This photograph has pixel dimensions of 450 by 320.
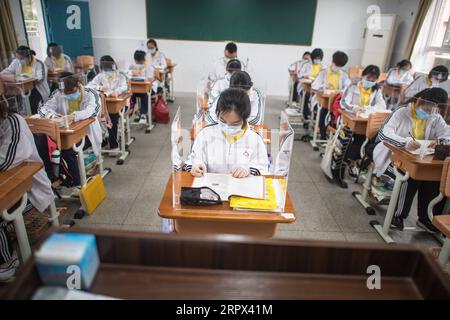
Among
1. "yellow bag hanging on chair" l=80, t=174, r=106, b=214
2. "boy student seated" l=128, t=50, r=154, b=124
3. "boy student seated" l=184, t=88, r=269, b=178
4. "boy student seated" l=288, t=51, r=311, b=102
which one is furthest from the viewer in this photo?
"boy student seated" l=288, t=51, r=311, b=102

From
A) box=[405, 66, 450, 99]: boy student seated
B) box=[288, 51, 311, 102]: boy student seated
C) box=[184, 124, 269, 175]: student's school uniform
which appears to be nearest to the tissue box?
box=[184, 124, 269, 175]: student's school uniform

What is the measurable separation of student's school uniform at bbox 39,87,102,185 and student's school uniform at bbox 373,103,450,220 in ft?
8.01

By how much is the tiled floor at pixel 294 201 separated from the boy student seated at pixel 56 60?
2.50 m

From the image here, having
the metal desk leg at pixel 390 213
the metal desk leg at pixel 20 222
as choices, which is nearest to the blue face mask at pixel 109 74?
the metal desk leg at pixel 20 222

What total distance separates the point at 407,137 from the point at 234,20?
5.58 meters

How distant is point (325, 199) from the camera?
2.94 metres

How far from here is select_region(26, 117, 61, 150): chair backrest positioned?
2061mm

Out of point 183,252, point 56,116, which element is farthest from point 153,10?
point 183,252

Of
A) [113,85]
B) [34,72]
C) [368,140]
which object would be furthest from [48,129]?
[34,72]

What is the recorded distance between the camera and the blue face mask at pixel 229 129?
1.75 meters

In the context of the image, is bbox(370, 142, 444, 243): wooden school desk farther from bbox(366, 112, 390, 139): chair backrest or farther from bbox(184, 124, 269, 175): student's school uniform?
bbox(184, 124, 269, 175): student's school uniform

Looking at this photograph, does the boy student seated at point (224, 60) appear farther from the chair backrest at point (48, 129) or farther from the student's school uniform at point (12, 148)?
the student's school uniform at point (12, 148)

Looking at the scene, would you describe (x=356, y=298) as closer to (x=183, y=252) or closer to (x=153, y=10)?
(x=183, y=252)
